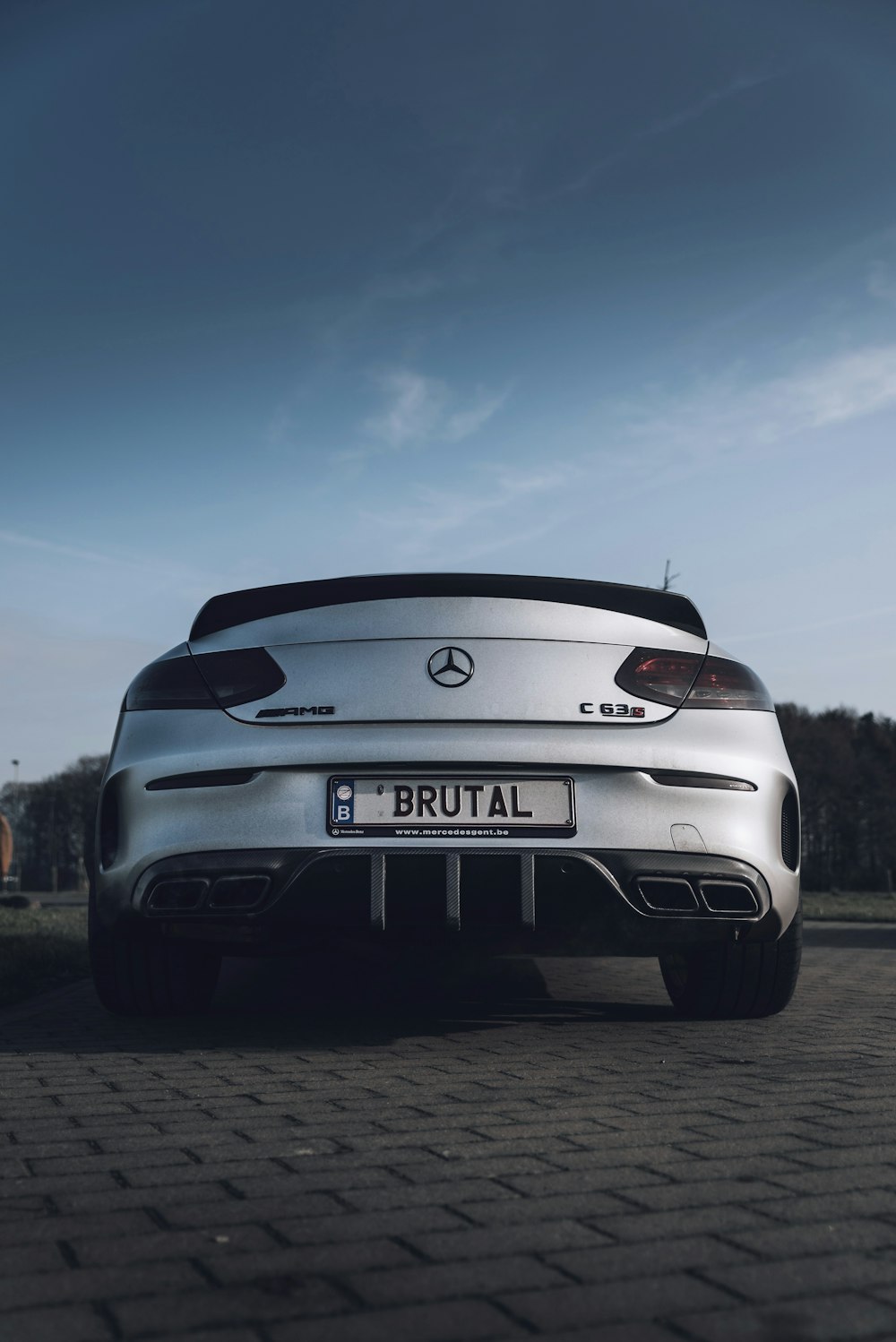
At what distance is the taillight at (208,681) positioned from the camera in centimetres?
432

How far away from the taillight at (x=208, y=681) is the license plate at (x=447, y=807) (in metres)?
0.46

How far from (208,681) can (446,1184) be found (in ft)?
7.46

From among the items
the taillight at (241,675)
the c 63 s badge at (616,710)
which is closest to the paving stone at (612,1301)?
the c 63 s badge at (616,710)

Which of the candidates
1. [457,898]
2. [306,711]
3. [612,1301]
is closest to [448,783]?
[457,898]

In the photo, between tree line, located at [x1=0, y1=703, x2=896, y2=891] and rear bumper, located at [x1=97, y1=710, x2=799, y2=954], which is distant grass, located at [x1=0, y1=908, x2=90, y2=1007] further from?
tree line, located at [x1=0, y1=703, x2=896, y2=891]

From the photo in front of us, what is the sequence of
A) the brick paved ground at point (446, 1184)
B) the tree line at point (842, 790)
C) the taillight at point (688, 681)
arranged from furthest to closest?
the tree line at point (842, 790), the taillight at point (688, 681), the brick paved ground at point (446, 1184)

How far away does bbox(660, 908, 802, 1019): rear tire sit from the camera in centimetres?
476

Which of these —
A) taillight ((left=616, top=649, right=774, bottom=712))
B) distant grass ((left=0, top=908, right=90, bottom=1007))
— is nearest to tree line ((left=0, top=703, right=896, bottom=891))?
distant grass ((left=0, top=908, right=90, bottom=1007))

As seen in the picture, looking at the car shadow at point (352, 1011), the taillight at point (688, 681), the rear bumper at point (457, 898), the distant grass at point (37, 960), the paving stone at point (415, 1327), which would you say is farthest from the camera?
the distant grass at point (37, 960)

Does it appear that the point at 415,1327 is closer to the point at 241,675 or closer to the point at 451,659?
the point at 451,659

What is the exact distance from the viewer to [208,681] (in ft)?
14.4

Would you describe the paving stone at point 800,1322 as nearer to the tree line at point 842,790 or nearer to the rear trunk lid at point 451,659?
the rear trunk lid at point 451,659

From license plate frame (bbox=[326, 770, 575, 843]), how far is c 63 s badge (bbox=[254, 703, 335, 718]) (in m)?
0.21

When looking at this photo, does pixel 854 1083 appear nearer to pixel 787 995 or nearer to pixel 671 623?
pixel 787 995
